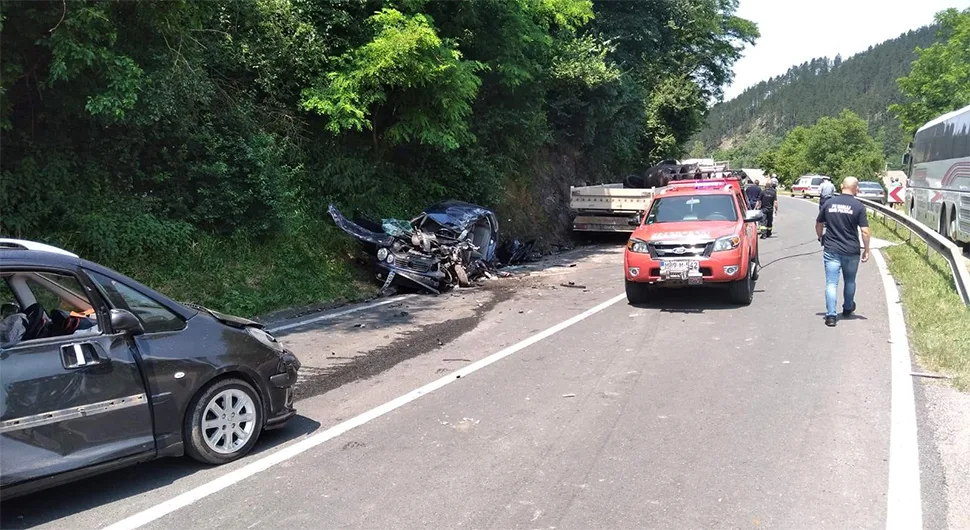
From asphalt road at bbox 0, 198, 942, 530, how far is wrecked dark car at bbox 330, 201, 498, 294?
343 cm

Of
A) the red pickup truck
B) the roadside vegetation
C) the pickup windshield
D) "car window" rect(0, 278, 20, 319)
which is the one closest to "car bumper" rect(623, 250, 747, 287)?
the red pickup truck

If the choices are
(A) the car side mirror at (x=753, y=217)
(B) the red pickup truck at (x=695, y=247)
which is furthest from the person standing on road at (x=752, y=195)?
(A) the car side mirror at (x=753, y=217)

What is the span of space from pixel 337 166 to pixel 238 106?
237cm

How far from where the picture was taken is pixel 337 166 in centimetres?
1476

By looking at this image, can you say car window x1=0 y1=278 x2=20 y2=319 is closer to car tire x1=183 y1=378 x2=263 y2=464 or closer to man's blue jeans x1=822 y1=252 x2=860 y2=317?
car tire x1=183 y1=378 x2=263 y2=464

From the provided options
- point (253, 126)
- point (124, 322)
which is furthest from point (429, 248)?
point (124, 322)

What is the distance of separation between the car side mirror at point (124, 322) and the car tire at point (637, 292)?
7.76 meters

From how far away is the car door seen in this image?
4.03m

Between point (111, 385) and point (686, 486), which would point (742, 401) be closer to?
point (686, 486)

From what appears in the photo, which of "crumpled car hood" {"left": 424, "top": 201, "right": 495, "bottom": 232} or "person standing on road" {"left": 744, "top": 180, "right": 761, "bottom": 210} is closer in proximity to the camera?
"crumpled car hood" {"left": 424, "top": 201, "right": 495, "bottom": 232}

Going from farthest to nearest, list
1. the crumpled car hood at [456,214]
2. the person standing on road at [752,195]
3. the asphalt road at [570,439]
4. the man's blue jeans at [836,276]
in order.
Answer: the person standing on road at [752,195]
the crumpled car hood at [456,214]
the man's blue jeans at [836,276]
the asphalt road at [570,439]

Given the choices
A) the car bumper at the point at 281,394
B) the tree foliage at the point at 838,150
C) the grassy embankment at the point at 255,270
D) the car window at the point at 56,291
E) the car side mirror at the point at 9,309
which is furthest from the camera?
the tree foliage at the point at 838,150

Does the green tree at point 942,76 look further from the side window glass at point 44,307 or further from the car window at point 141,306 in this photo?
the side window glass at point 44,307

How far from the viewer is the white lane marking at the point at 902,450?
162 inches
